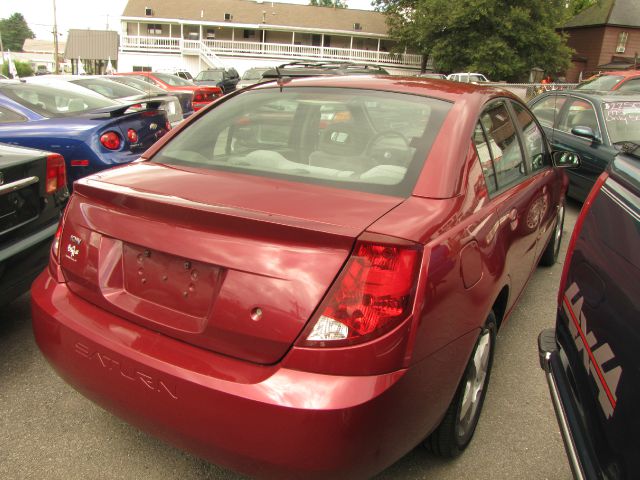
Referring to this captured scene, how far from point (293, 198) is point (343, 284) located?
1.39 ft

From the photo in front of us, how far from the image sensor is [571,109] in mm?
7457

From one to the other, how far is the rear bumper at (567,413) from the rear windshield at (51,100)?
17.1 ft

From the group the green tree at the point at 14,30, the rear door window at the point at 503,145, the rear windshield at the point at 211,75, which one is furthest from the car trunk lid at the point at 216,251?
the green tree at the point at 14,30

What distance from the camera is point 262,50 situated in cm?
4475

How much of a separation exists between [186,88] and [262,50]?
3160 cm

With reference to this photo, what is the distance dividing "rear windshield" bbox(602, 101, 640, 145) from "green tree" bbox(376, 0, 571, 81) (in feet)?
101

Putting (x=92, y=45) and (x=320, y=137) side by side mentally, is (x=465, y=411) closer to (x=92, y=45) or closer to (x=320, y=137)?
(x=320, y=137)

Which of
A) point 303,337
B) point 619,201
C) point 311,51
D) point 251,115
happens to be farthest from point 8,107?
point 311,51

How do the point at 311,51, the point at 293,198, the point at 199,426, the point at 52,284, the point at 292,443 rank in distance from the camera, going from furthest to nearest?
the point at 311,51 < the point at 52,284 < the point at 293,198 < the point at 199,426 < the point at 292,443

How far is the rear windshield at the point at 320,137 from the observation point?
2.13 meters

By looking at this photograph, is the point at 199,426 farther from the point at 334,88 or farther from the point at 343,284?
the point at 334,88

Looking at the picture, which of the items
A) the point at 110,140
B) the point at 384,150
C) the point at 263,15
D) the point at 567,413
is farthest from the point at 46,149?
the point at 263,15

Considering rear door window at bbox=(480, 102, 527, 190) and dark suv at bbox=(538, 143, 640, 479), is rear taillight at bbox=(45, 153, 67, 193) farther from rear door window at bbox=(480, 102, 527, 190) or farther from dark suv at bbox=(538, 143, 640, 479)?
dark suv at bbox=(538, 143, 640, 479)

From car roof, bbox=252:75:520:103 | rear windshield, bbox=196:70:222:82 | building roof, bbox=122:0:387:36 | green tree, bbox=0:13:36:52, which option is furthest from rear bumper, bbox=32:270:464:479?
green tree, bbox=0:13:36:52
